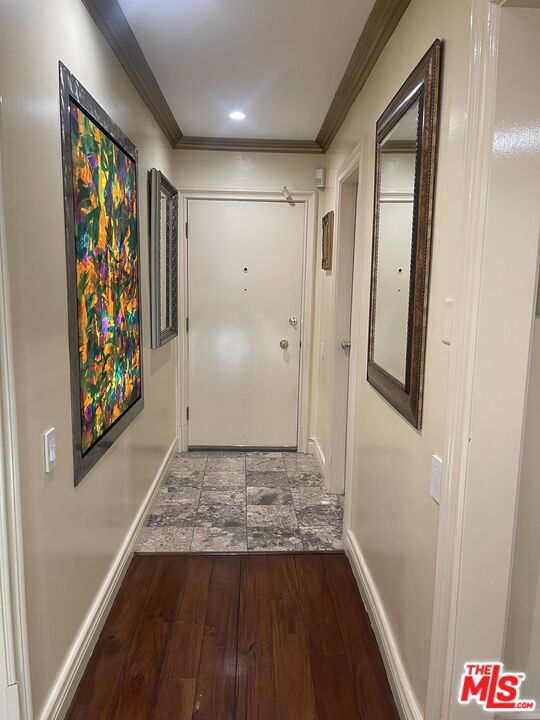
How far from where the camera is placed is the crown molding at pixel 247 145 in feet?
11.9

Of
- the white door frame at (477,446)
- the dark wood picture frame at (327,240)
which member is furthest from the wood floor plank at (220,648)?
the dark wood picture frame at (327,240)

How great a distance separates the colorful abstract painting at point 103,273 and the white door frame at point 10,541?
54cm

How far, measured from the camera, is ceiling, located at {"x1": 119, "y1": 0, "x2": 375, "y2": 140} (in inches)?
76.0

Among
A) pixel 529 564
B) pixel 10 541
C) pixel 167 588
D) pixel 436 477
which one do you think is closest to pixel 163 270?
pixel 167 588

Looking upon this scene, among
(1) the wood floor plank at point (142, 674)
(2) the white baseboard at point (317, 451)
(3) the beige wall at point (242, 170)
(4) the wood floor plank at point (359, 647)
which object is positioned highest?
(3) the beige wall at point (242, 170)

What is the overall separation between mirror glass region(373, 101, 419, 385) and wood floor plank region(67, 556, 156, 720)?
1466 millimetres

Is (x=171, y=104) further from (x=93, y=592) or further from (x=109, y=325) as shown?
(x=93, y=592)

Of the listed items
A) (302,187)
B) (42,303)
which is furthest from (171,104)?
(42,303)

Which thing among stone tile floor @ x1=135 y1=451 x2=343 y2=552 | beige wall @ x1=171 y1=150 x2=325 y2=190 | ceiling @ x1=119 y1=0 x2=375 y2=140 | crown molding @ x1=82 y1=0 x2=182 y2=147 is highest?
ceiling @ x1=119 y1=0 x2=375 y2=140

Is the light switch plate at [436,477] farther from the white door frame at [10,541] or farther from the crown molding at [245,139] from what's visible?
the crown molding at [245,139]

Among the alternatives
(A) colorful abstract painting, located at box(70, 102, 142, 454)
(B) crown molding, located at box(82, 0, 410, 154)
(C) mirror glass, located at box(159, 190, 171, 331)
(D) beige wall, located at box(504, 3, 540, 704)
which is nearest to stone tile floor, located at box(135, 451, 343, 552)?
(A) colorful abstract painting, located at box(70, 102, 142, 454)

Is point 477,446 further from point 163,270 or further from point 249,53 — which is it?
point 163,270

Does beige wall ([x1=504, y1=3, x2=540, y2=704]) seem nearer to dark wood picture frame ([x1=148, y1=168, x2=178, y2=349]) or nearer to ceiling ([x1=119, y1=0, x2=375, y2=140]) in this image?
ceiling ([x1=119, y1=0, x2=375, y2=140])

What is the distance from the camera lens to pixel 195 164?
12.2ft
